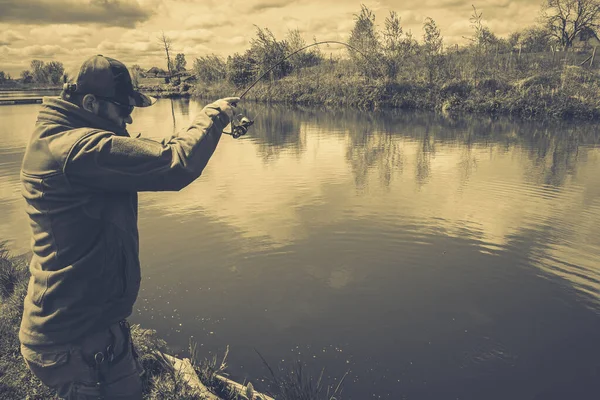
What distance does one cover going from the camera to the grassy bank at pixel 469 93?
1135 inches

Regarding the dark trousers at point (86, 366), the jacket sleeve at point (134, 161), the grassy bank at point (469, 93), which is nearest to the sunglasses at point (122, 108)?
the jacket sleeve at point (134, 161)

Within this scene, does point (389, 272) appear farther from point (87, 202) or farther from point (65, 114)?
point (65, 114)

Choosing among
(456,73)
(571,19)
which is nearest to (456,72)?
(456,73)

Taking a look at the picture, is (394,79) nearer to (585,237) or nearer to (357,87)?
(357,87)

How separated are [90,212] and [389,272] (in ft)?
20.3

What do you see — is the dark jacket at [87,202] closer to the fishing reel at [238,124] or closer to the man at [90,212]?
the man at [90,212]

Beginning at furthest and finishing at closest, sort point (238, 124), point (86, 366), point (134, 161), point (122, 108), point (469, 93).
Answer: point (469, 93)
point (238, 124)
point (122, 108)
point (86, 366)
point (134, 161)

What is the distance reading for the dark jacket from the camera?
7.47 ft

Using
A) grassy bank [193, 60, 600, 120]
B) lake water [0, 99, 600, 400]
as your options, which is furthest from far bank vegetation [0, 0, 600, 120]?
lake water [0, 99, 600, 400]

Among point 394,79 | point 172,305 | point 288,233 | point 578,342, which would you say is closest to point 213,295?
point 172,305

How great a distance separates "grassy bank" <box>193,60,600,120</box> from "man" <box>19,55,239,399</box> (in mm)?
32464

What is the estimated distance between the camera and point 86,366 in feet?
8.68

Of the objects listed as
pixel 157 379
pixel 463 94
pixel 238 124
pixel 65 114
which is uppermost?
pixel 463 94

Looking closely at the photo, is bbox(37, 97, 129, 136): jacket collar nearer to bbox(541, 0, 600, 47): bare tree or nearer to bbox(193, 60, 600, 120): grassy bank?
bbox(193, 60, 600, 120): grassy bank
